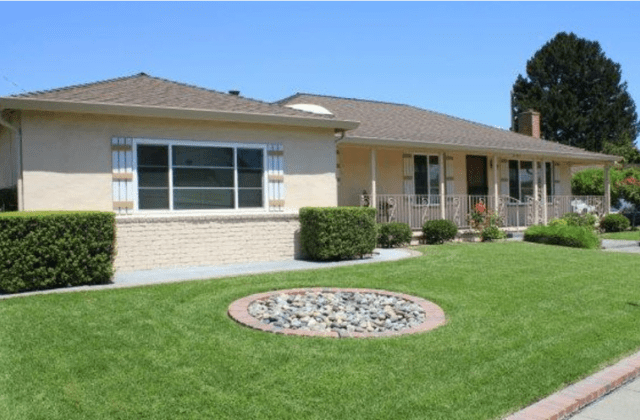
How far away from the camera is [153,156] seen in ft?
35.3

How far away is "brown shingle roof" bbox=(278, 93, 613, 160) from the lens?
16.2 metres

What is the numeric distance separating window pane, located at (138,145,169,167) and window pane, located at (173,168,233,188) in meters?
0.28

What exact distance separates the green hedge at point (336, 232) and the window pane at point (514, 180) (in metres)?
9.55

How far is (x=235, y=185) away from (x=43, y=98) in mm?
3832

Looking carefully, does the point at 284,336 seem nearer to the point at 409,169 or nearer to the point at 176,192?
the point at 176,192

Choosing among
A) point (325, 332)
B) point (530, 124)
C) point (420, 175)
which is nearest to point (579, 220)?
point (420, 175)

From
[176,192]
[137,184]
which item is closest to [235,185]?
[176,192]

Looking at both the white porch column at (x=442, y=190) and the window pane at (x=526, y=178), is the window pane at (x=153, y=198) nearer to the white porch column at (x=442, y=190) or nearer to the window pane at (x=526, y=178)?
the white porch column at (x=442, y=190)

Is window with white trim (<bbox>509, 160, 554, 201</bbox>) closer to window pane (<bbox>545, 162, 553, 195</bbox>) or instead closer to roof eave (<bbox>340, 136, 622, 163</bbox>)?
window pane (<bbox>545, 162, 553, 195</bbox>)

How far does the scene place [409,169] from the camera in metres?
17.0

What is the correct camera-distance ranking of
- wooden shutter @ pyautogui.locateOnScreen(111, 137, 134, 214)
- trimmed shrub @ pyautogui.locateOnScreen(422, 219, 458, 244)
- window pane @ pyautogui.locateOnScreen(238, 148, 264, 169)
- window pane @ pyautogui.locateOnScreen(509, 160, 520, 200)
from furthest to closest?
window pane @ pyautogui.locateOnScreen(509, 160, 520, 200), trimmed shrub @ pyautogui.locateOnScreen(422, 219, 458, 244), window pane @ pyautogui.locateOnScreen(238, 148, 264, 169), wooden shutter @ pyautogui.locateOnScreen(111, 137, 134, 214)

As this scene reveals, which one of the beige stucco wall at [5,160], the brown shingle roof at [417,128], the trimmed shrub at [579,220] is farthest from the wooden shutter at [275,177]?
the trimmed shrub at [579,220]

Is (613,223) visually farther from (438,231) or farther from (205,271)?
(205,271)

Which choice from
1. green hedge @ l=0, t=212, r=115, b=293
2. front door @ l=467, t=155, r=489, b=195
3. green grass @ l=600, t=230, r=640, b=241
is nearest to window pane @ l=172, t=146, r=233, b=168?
green hedge @ l=0, t=212, r=115, b=293
